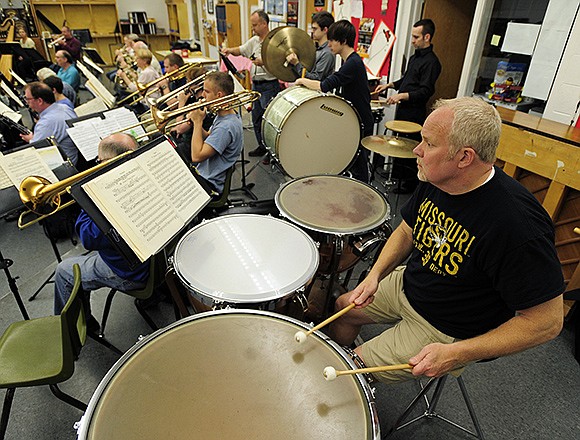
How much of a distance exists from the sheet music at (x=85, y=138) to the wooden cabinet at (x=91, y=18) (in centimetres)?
1019

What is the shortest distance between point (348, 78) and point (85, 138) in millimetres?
2385

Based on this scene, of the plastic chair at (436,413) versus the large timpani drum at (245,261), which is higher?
the large timpani drum at (245,261)

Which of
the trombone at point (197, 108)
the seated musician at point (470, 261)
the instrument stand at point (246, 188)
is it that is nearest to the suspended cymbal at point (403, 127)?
the trombone at point (197, 108)

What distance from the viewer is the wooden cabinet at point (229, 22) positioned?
8.15m

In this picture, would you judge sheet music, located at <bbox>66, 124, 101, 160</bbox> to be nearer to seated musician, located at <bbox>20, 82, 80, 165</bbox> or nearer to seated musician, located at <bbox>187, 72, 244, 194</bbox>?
seated musician, located at <bbox>20, 82, 80, 165</bbox>

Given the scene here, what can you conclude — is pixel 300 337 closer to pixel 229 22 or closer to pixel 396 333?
pixel 396 333

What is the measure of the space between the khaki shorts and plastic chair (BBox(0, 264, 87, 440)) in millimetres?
1322

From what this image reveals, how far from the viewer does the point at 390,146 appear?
10.7 ft

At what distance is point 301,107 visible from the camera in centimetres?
306

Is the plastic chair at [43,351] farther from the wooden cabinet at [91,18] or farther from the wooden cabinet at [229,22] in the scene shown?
the wooden cabinet at [91,18]

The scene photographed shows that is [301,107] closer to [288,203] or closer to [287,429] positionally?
[288,203]

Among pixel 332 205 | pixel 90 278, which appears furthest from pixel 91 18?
pixel 332 205

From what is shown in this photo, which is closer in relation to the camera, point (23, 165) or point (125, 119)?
point (23, 165)

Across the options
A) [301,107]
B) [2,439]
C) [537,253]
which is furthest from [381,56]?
[2,439]
